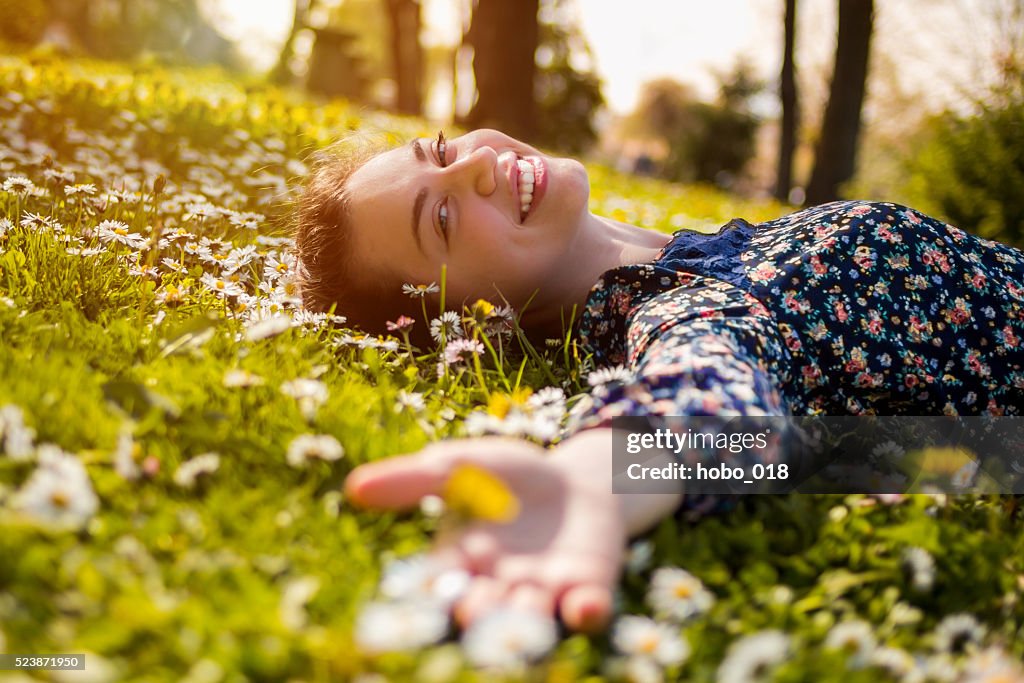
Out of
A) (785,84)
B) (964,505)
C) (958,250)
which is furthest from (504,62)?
(964,505)

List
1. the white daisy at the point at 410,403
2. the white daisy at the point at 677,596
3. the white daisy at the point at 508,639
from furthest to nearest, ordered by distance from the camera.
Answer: the white daisy at the point at 410,403, the white daisy at the point at 677,596, the white daisy at the point at 508,639

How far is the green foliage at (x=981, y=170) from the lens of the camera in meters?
7.32

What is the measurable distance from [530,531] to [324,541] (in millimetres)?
363

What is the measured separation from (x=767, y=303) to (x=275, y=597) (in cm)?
148

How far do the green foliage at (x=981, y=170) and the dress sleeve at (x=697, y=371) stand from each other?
20.6 feet

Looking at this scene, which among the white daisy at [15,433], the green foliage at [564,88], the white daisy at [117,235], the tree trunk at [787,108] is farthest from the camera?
the green foliage at [564,88]

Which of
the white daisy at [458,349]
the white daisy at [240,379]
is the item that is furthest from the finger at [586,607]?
the white daisy at [458,349]

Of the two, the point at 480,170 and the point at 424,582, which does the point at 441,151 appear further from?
the point at 424,582

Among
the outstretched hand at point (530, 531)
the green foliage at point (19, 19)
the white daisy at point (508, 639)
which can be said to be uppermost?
the green foliage at point (19, 19)

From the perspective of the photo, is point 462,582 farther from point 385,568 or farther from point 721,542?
point 721,542

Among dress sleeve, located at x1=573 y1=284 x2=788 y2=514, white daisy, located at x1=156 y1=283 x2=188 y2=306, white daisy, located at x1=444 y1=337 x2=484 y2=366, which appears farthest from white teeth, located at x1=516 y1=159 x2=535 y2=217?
white daisy, located at x1=156 y1=283 x2=188 y2=306

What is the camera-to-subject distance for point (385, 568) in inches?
53.3

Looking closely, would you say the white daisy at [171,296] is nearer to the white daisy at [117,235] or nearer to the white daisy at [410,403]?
the white daisy at [117,235]

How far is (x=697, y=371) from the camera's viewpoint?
1629 millimetres
